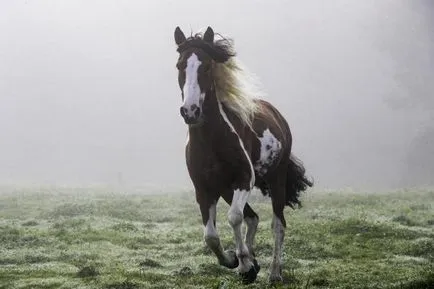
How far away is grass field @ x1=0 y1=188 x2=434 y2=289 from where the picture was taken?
14859 mm

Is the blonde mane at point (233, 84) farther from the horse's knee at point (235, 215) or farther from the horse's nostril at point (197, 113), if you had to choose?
the horse's knee at point (235, 215)

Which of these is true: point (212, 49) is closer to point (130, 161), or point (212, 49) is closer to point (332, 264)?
point (332, 264)

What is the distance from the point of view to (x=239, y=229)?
1176 centimetres

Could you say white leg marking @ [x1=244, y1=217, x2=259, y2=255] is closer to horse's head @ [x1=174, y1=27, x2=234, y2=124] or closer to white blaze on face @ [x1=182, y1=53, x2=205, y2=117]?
horse's head @ [x1=174, y1=27, x2=234, y2=124]

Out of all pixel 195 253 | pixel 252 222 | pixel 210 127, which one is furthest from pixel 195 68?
pixel 195 253

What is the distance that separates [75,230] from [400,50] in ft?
561

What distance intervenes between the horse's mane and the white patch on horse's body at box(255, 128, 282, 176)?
88 centimetres

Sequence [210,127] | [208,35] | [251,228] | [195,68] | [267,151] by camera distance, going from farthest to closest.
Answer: [251,228] < [267,151] < [208,35] < [210,127] < [195,68]

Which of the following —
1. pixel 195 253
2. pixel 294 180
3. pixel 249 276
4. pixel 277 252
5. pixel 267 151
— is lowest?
pixel 195 253


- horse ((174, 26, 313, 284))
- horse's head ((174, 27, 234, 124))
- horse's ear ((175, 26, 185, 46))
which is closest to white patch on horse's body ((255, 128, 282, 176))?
horse ((174, 26, 313, 284))

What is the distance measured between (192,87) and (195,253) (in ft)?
36.8

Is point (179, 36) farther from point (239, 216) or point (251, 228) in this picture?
point (251, 228)

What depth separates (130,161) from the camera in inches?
6294

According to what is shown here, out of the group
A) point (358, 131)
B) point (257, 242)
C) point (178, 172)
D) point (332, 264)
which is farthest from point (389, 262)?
point (358, 131)
